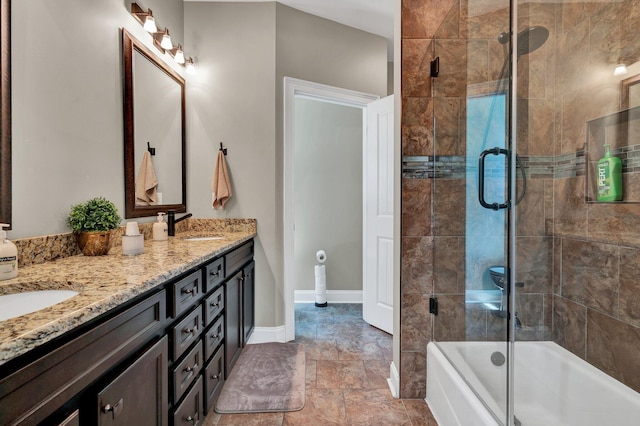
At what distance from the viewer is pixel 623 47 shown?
156 cm

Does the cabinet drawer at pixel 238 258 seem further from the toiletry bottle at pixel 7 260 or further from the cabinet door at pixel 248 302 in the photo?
the toiletry bottle at pixel 7 260

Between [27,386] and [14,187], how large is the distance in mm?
982

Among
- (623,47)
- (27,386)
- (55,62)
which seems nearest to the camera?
(27,386)

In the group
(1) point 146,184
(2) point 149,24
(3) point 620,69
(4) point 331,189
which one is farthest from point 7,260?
(4) point 331,189

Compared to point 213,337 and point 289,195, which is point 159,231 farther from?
point 289,195

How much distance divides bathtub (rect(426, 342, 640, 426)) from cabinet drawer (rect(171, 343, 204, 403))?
3.97 ft

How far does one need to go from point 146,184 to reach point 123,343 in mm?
1475

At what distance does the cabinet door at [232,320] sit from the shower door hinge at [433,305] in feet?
4.00

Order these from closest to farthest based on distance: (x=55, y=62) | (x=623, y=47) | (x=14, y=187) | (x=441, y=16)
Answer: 1. (x=14, y=187)
2. (x=55, y=62)
3. (x=623, y=47)
4. (x=441, y=16)

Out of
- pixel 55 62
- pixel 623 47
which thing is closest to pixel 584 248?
pixel 623 47

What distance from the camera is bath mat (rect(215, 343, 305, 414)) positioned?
72.7 inches

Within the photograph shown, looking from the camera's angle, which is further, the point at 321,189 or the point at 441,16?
the point at 321,189

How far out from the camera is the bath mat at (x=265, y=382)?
6.06ft

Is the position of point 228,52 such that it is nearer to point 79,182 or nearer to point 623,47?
point 79,182
